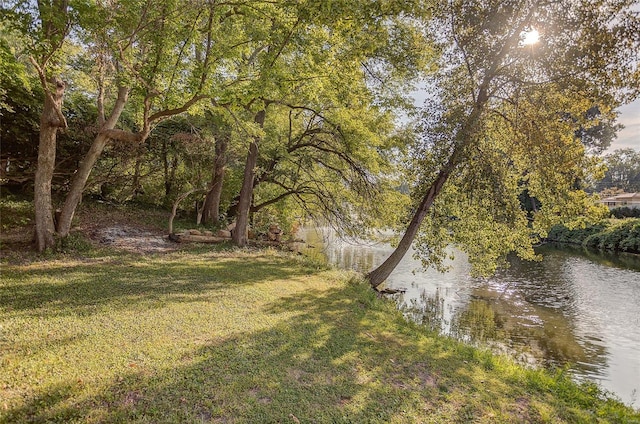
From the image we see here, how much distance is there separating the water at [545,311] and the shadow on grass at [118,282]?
565 centimetres

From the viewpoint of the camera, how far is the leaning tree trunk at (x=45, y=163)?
27.3 feet

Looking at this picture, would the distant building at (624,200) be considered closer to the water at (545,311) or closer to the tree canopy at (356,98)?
the water at (545,311)

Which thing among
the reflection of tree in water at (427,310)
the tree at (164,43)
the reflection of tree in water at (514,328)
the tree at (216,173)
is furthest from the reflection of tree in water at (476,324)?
the tree at (216,173)

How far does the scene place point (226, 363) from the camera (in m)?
4.40

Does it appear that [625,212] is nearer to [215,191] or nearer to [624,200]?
[624,200]

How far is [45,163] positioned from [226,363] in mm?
7633

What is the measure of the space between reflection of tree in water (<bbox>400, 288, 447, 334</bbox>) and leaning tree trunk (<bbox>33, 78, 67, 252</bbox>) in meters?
9.80

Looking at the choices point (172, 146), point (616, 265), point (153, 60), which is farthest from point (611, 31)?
point (616, 265)

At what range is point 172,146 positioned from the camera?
16.4m

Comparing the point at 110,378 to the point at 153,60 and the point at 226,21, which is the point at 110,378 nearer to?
the point at 153,60

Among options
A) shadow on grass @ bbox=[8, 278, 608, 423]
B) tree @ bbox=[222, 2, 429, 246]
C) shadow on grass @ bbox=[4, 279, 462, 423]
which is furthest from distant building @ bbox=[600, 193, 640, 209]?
shadow on grass @ bbox=[4, 279, 462, 423]

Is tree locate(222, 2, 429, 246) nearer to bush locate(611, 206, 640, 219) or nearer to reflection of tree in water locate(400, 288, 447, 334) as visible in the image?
reflection of tree in water locate(400, 288, 447, 334)

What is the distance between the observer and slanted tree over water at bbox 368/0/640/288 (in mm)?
Result: 8062

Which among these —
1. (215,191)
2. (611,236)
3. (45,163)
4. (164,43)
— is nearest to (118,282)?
(45,163)
